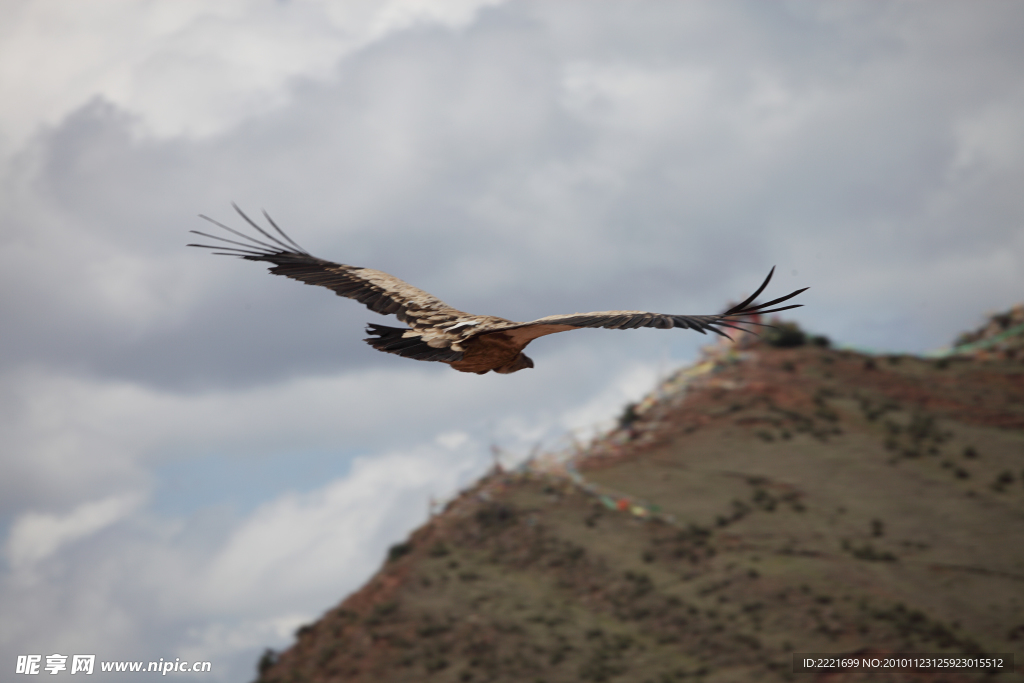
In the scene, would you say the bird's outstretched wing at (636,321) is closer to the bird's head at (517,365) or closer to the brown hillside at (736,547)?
the bird's head at (517,365)

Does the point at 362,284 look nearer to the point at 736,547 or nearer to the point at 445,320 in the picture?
the point at 445,320

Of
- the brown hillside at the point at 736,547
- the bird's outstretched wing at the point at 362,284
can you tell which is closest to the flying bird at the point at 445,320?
the bird's outstretched wing at the point at 362,284

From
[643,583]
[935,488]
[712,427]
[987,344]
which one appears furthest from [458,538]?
[987,344]

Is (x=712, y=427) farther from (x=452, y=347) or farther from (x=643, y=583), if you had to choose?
(x=452, y=347)

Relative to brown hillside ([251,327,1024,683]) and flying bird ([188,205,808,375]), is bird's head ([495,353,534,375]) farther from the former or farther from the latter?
brown hillside ([251,327,1024,683])

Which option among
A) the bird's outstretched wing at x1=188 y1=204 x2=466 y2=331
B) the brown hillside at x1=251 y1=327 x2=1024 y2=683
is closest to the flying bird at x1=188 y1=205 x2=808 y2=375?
the bird's outstretched wing at x1=188 y1=204 x2=466 y2=331

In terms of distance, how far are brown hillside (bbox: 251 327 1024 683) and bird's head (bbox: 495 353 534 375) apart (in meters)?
30.0

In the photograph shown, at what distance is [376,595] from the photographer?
50.2m

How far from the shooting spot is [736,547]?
153ft

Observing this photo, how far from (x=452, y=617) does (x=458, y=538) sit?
6541 millimetres

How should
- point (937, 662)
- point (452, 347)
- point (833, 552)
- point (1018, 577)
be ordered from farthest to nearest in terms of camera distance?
point (833, 552)
point (1018, 577)
point (937, 662)
point (452, 347)

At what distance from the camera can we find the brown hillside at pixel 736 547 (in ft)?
136

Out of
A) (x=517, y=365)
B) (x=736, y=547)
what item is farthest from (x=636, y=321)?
(x=736, y=547)

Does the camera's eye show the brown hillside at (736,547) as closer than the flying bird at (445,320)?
No
